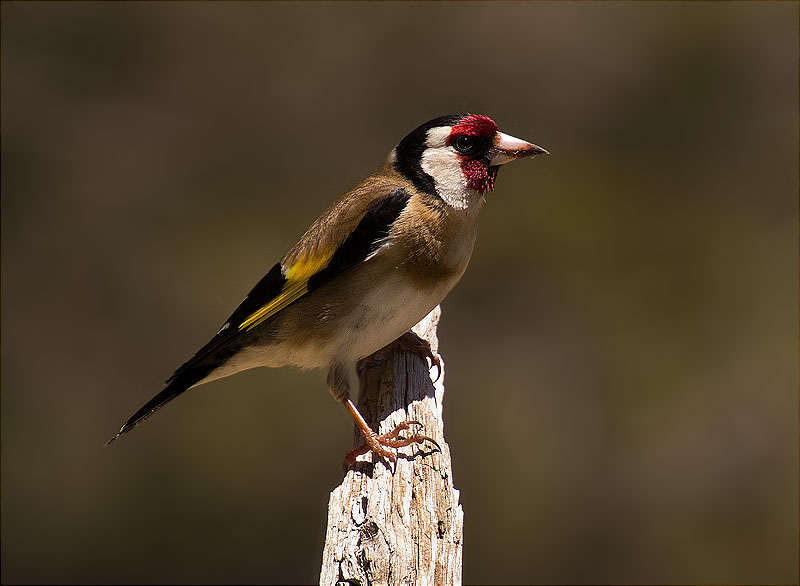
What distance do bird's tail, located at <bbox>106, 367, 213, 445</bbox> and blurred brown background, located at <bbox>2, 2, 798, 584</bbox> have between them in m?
3.01

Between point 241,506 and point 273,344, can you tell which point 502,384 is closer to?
point 241,506

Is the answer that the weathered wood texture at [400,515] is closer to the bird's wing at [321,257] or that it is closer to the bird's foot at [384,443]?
the bird's foot at [384,443]

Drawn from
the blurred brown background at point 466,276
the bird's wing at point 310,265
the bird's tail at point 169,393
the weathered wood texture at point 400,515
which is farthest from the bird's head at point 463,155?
the blurred brown background at point 466,276

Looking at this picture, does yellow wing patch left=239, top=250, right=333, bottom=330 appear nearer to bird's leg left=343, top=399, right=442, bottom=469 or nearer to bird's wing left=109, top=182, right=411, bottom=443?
bird's wing left=109, top=182, right=411, bottom=443

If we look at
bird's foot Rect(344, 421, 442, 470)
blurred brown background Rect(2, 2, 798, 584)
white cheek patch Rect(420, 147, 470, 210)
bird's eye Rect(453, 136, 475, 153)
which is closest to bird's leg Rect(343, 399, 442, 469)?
bird's foot Rect(344, 421, 442, 470)

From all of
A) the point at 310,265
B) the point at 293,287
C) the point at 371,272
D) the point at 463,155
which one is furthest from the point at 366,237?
the point at 463,155

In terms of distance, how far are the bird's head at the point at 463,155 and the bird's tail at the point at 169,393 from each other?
1.19 m

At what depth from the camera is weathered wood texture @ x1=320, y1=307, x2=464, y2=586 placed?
3043mm

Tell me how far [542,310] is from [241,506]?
2.86 m

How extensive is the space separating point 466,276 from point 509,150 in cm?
388

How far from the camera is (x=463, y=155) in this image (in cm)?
389

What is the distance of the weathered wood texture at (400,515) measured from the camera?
3.04m

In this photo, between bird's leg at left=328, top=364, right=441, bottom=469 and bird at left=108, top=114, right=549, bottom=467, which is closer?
bird's leg at left=328, top=364, right=441, bottom=469

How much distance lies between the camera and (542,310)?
25.8ft
